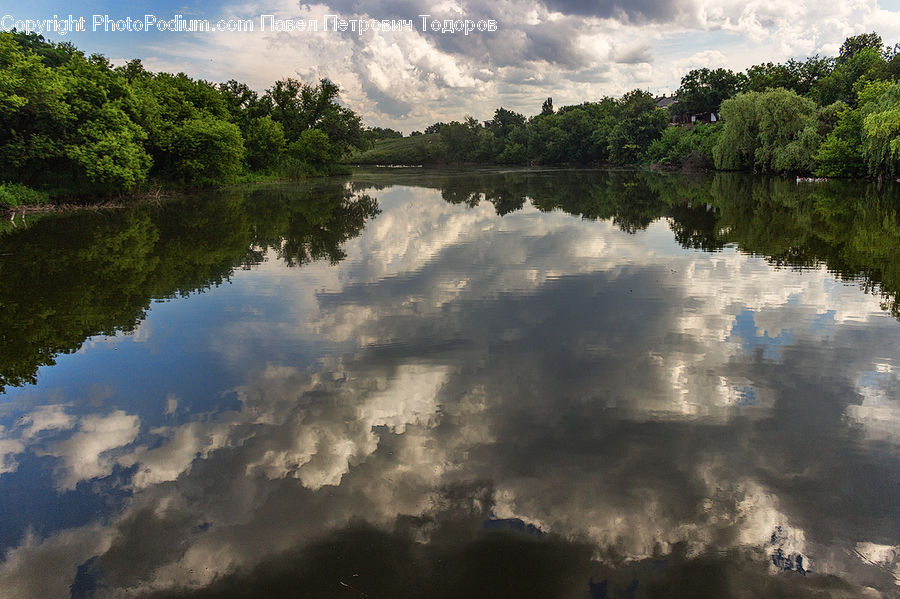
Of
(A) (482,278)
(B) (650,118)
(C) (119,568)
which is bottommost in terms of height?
(C) (119,568)

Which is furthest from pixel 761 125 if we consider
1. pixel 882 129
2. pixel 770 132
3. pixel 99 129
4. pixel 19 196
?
pixel 19 196

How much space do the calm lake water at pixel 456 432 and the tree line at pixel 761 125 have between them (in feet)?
97.5

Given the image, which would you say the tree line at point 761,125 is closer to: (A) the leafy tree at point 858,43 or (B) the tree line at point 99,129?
(A) the leafy tree at point 858,43

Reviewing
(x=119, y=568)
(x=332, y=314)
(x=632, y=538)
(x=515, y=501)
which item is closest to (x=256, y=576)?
(x=119, y=568)

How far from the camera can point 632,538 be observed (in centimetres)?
394

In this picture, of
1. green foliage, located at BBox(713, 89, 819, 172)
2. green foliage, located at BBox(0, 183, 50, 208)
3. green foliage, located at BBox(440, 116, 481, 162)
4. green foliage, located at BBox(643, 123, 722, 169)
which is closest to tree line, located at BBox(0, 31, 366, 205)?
green foliage, located at BBox(0, 183, 50, 208)

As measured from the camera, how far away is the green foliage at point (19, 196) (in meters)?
24.4

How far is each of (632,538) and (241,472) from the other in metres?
3.43

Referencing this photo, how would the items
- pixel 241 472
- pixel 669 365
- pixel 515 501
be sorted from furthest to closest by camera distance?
1. pixel 669 365
2. pixel 241 472
3. pixel 515 501

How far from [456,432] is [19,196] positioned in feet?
97.4

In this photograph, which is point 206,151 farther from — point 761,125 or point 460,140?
point 460,140

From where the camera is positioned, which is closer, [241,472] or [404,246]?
[241,472]

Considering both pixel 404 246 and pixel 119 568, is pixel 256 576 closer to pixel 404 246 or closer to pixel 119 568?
pixel 119 568

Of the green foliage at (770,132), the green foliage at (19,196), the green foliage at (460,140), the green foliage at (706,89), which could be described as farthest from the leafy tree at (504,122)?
the green foliage at (19,196)
